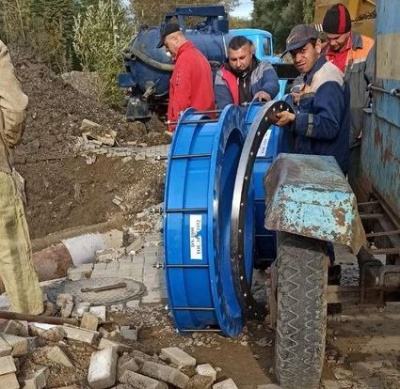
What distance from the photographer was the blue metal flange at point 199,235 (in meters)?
4.19

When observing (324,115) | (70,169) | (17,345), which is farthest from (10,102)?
(70,169)

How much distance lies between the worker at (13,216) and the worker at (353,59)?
96.6 inches

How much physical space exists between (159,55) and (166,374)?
12.1m

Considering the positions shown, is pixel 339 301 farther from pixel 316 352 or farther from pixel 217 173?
pixel 217 173

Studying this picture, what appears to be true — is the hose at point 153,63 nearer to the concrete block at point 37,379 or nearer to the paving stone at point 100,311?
the paving stone at point 100,311

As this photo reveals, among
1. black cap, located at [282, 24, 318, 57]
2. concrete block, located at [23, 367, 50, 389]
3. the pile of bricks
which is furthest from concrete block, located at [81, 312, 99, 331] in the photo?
black cap, located at [282, 24, 318, 57]

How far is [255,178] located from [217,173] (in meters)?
1.03

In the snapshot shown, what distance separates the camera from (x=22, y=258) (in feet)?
16.7

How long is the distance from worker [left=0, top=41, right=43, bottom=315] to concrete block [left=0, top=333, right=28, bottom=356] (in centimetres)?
110

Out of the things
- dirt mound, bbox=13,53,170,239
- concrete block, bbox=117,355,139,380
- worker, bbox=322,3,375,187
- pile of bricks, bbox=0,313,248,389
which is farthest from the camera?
Answer: dirt mound, bbox=13,53,170,239

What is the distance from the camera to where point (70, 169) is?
11922mm

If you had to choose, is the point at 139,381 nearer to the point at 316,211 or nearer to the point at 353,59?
the point at 316,211

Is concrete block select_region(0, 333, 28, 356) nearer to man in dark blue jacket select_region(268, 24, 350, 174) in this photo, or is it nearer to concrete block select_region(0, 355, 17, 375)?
concrete block select_region(0, 355, 17, 375)

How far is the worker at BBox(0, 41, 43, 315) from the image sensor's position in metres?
4.79
